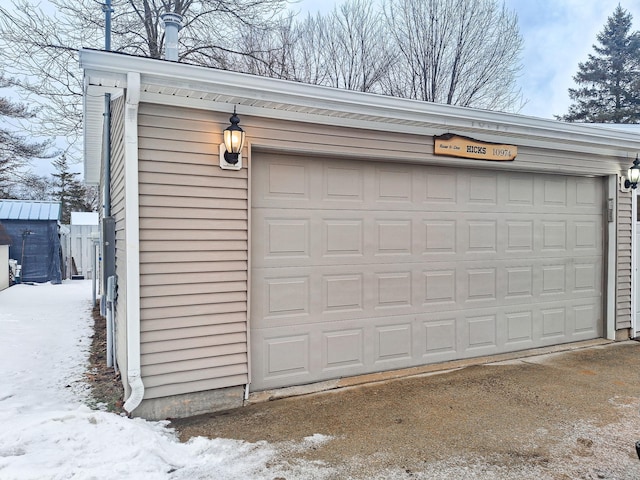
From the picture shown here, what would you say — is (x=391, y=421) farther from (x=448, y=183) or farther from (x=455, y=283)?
(x=448, y=183)

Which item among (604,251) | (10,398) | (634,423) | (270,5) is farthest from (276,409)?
(270,5)

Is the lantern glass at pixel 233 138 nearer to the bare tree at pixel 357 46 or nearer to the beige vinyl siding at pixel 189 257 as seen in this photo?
the beige vinyl siding at pixel 189 257

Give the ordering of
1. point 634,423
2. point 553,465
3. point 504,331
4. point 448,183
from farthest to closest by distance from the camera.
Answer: point 504,331 → point 448,183 → point 634,423 → point 553,465

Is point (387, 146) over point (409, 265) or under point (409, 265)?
over

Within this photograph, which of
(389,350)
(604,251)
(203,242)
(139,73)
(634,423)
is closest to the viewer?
(139,73)

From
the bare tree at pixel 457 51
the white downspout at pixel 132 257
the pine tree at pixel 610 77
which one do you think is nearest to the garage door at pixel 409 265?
the white downspout at pixel 132 257

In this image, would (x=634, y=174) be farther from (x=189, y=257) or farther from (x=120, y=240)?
(x=120, y=240)

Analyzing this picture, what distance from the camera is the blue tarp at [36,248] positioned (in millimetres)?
13680

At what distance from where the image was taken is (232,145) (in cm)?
345

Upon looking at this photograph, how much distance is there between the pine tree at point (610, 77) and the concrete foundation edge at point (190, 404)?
79.5ft

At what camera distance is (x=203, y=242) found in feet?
11.6

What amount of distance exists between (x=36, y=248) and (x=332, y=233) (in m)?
13.2

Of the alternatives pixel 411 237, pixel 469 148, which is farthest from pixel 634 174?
pixel 411 237

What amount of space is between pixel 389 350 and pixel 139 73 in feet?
10.9
